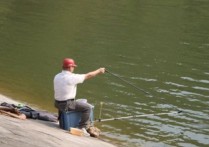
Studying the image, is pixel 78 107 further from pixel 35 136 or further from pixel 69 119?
pixel 35 136

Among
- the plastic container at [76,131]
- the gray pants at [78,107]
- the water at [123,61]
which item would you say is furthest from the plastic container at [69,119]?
the water at [123,61]

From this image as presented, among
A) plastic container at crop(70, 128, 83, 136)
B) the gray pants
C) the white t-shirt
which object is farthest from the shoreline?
the white t-shirt

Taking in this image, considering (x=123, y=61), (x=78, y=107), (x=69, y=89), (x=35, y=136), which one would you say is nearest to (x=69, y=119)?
(x=78, y=107)

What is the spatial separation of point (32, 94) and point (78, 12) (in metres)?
25.4

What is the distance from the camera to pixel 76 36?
33.9 meters

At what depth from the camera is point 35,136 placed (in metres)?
12.4

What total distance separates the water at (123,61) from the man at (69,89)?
2.43m

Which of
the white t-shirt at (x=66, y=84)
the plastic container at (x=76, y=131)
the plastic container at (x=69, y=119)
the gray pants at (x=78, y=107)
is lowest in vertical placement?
the plastic container at (x=76, y=131)

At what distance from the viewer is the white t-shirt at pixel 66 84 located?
13.6 m

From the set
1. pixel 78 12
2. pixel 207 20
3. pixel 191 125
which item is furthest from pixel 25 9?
pixel 191 125

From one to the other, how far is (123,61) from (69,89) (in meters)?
13.8

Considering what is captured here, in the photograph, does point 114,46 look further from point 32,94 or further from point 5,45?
point 32,94

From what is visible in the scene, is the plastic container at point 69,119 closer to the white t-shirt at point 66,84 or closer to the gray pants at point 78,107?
the gray pants at point 78,107

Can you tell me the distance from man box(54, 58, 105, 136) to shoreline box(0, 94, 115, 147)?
63cm
